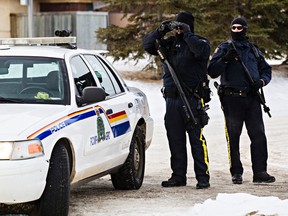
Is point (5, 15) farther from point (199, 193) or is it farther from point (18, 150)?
point (18, 150)

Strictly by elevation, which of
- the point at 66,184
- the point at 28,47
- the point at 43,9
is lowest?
the point at 43,9

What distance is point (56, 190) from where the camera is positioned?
24.8 ft

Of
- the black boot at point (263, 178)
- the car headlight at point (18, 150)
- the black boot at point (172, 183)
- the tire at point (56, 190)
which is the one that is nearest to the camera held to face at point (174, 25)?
the black boot at point (172, 183)

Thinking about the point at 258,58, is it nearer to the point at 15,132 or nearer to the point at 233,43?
the point at 233,43

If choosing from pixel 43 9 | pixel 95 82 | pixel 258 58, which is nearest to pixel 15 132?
pixel 95 82

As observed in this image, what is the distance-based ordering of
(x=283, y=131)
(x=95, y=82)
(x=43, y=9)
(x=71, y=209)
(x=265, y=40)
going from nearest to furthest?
(x=71, y=209)
(x=95, y=82)
(x=283, y=131)
(x=265, y=40)
(x=43, y=9)

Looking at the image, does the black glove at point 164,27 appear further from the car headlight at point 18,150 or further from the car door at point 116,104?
the car headlight at point 18,150

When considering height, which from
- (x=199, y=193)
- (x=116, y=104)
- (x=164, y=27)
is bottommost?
(x=199, y=193)

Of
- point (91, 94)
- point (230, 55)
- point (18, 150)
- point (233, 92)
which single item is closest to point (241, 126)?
point (233, 92)

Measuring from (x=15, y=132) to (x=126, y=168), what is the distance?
2608 mm

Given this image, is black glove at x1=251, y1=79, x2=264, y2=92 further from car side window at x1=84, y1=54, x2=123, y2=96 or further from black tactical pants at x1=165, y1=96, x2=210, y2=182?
car side window at x1=84, y1=54, x2=123, y2=96

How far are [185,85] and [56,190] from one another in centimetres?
289

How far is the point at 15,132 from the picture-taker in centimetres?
734

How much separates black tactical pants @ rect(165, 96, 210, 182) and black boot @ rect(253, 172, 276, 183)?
771mm
